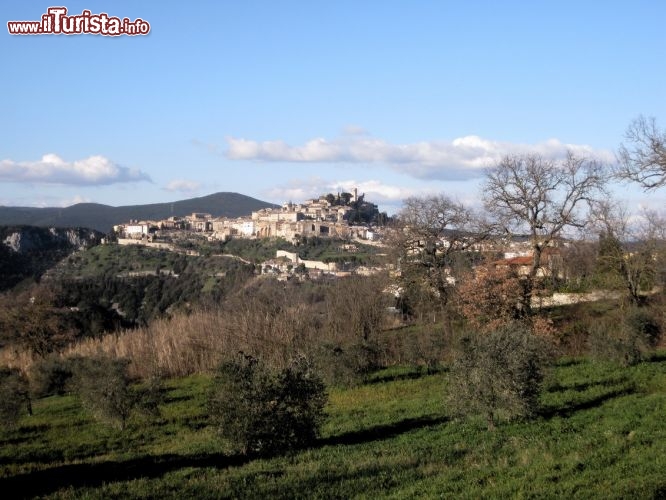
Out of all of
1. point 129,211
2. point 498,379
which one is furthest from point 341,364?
point 129,211

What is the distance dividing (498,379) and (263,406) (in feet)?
15.1

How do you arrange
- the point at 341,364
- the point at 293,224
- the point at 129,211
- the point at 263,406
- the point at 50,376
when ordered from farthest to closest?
the point at 129,211 → the point at 293,224 → the point at 50,376 → the point at 341,364 → the point at 263,406

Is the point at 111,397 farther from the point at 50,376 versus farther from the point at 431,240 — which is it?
the point at 431,240

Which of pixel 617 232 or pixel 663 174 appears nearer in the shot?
pixel 663 174

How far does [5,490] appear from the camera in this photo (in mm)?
9438

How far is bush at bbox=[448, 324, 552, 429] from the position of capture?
12844mm

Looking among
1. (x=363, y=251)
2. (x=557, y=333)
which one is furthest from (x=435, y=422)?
(x=363, y=251)

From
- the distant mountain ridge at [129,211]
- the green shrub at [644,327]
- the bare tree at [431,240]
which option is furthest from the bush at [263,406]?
the distant mountain ridge at [129,211]

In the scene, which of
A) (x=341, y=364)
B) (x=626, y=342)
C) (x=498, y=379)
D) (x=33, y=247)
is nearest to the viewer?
(x=498, y=379)

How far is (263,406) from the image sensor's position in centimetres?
1204

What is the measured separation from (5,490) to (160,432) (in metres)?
7.61

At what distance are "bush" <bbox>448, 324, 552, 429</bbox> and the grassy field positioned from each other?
1.31ft

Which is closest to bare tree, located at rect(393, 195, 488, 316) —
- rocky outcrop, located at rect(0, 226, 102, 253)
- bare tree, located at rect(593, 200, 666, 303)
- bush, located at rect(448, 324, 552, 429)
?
bare tree, located at rect(593, 200, 666, 303)

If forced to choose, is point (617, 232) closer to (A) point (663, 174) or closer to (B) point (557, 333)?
(B) point (557, 333)
